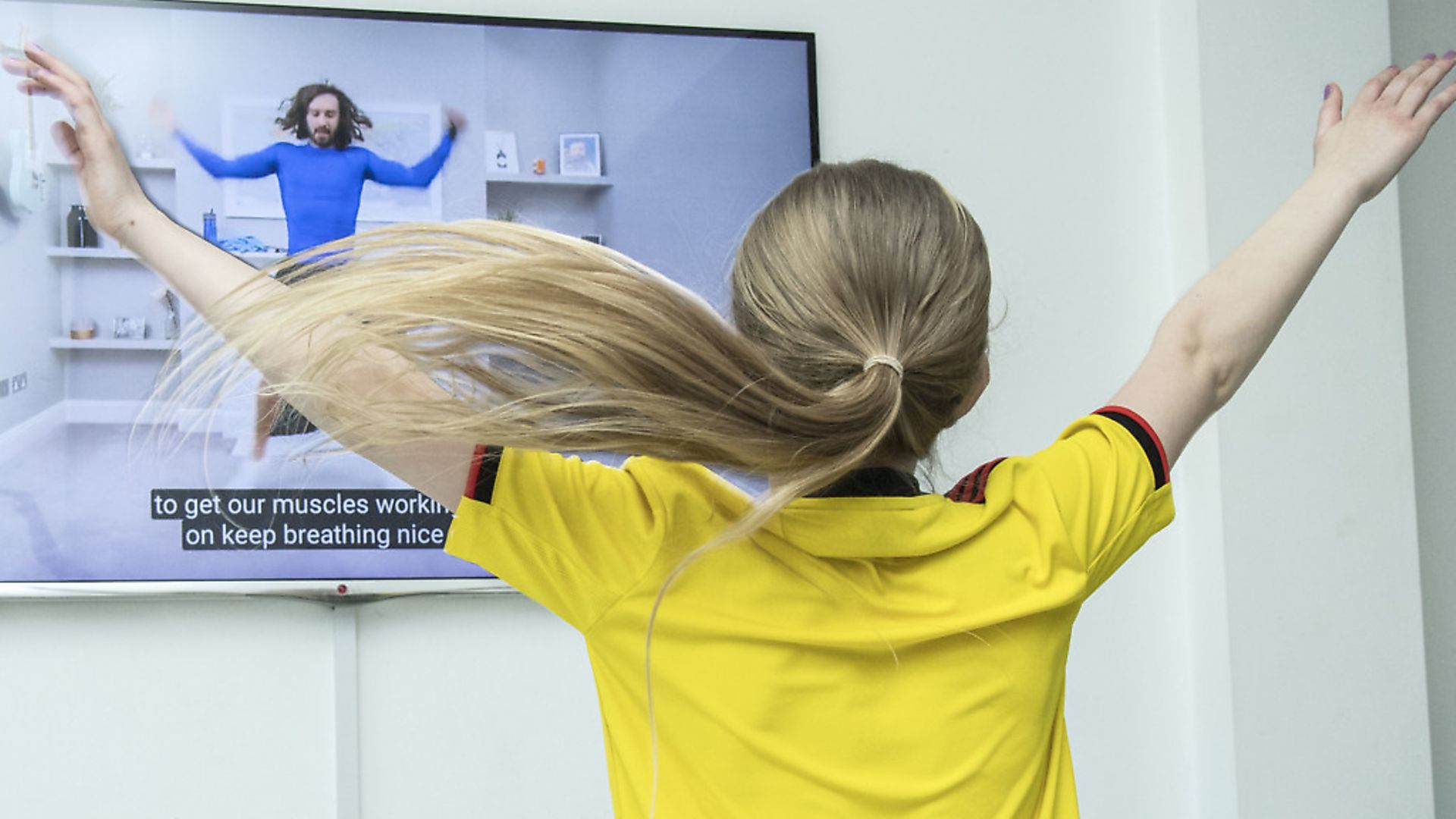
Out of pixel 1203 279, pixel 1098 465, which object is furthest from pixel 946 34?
pixel 1098 465

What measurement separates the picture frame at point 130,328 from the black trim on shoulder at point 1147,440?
1.61 metres

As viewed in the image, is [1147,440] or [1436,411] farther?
[1436,411]

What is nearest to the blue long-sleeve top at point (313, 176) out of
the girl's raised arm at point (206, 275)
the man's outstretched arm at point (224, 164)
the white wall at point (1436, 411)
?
the man's outstretched arm at point (224, 164)

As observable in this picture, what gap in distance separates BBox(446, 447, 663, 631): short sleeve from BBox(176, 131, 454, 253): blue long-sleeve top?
131 centimetres

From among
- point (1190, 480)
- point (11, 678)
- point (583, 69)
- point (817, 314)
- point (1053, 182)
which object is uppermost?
point (583, 69)

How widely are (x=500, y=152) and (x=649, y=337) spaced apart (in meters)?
1.39

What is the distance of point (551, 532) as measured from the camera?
76 cm

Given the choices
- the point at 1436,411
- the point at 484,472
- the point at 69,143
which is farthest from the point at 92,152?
the point at 1436,411

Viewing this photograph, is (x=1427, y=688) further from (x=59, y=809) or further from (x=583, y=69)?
(x=59, y=809)

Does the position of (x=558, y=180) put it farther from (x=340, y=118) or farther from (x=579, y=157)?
(x=340, y=118)

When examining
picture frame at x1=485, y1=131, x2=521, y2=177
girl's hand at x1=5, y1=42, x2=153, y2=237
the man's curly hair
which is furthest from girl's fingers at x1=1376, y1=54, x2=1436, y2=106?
the man's curly hair

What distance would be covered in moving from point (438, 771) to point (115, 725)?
1.72 feet

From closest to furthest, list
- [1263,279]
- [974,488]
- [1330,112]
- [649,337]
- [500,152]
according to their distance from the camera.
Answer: [649,337], [974,488], [1263,279], [1330,112], [500,152]

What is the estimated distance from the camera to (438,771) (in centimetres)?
A: 201
